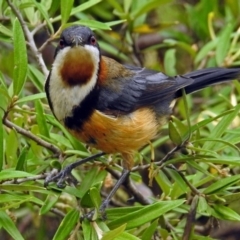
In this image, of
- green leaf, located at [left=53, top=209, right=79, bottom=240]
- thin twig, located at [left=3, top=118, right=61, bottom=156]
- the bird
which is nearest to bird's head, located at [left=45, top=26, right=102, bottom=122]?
the bird

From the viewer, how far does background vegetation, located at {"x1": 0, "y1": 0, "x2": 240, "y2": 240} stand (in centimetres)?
225

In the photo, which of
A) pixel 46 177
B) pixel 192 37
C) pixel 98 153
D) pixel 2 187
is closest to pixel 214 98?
pixel 192 37

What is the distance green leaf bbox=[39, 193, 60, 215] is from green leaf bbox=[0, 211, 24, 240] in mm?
102

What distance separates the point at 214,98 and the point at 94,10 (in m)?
0.80

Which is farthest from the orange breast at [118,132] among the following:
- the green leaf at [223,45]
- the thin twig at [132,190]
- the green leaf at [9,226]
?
the green leaf at [223,45]

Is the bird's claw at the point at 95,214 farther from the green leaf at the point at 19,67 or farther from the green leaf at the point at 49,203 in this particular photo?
the green leaf at the point at 19,67

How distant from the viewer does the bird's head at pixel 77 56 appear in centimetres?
249

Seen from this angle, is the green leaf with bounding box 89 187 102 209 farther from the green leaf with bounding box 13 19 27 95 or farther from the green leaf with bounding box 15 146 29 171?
the green leaf with bounding box 13 19 27 95

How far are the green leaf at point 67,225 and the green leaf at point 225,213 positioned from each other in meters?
0.49

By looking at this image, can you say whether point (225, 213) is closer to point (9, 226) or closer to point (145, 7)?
point (9, 226)

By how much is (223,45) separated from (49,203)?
1.35 m

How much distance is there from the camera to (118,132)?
271 centimetres

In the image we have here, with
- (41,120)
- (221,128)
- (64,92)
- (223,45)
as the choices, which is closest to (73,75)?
(64,92)

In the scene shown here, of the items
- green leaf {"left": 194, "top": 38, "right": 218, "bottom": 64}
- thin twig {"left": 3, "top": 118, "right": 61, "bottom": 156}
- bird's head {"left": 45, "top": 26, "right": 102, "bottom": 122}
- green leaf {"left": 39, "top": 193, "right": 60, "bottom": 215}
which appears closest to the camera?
green leaf {"left": 39, "top": 193, "right": 60, "bottom": 215}
